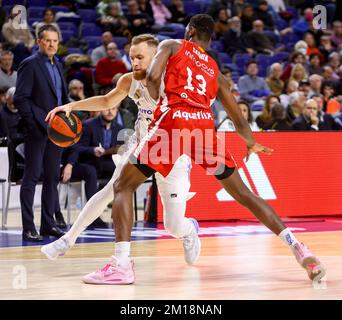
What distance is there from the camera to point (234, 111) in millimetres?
6590

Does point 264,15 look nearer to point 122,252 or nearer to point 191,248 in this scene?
point 191,248

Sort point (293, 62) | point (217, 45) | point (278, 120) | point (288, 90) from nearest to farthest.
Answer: point (278, 120)
point (288, 90)
point (293, 62)
point (217, 45)

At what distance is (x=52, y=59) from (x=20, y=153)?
1.60 m

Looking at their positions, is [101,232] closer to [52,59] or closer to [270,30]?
[52,59]

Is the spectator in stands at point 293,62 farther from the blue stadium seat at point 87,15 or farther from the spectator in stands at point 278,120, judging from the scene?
the spectator in stands at point 278,120

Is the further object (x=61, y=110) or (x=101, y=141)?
(x=101, y=141)

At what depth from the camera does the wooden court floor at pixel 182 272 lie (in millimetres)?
5625

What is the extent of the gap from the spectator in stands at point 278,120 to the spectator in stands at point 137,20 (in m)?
4.23

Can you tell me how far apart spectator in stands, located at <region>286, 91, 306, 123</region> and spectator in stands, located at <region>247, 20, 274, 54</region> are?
13.2 feet

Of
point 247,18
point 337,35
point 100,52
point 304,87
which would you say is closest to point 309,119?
point 304,87

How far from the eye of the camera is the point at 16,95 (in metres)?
8.96

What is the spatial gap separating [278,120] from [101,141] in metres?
2.99

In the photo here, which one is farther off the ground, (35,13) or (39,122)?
(39,122)
